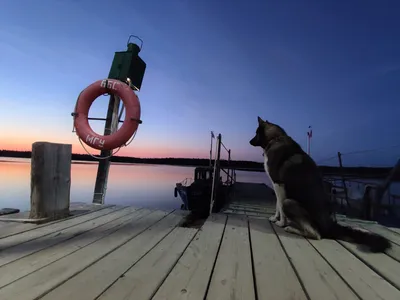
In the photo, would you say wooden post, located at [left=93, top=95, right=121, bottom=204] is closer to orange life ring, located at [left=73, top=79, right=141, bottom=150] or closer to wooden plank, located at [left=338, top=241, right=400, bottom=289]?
orange life ring, located at [left=73, top=79, right=141, bottom=150]

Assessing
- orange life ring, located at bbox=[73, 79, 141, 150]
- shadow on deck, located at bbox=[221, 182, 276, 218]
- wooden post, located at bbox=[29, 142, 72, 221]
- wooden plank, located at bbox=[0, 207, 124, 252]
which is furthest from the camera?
shadow on deck, located at bbox=[221, 182, 276, 218]

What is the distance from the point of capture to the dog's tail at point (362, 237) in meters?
1.95

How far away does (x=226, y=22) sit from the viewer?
7766mm

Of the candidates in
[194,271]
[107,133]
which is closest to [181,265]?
[194,271]

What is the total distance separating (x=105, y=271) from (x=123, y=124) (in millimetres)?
2997

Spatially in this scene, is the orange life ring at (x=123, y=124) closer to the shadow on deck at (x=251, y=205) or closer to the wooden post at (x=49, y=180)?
the wooden post at (x=49, y=180)

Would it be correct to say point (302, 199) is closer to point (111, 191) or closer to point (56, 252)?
point (56, 252)

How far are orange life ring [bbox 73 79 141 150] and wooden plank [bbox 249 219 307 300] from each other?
284 centimetres

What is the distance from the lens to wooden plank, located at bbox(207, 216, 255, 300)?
3.89 ft

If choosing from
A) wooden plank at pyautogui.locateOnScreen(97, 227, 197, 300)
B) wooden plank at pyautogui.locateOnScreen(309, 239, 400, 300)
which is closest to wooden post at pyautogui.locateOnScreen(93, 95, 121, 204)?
wooden plank at pyautogui.locateOnScreen(97, 227, 197, 300)

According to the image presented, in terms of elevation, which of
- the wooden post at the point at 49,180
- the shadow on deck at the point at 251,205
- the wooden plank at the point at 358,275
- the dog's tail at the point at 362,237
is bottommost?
the shadow on deck at the point at 251,205

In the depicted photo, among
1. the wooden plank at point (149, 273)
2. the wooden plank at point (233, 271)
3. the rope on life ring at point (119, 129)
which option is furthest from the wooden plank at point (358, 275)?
the rope on life ring at point (119, 129)

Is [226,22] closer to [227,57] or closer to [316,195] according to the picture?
[227,57]

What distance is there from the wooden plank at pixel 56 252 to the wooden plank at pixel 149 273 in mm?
604
